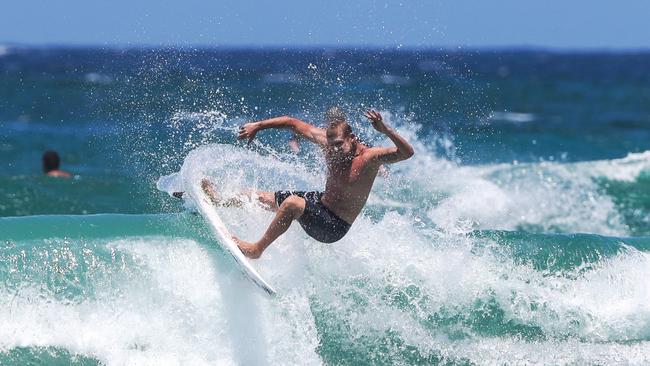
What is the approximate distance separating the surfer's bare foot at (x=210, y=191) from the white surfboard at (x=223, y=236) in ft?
0.15

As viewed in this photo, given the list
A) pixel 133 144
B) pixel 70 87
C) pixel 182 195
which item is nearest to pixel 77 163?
pixel 133 144

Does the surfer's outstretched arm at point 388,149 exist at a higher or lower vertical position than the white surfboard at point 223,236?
higher

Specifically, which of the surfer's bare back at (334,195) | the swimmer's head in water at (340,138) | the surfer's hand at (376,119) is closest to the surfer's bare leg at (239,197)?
the surfer's bare back at (334,195)

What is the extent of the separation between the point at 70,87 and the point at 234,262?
143ft

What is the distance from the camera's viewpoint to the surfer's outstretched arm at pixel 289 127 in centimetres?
782

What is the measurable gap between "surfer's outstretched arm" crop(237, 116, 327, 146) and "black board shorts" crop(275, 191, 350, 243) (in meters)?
0.48

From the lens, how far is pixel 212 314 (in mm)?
7727

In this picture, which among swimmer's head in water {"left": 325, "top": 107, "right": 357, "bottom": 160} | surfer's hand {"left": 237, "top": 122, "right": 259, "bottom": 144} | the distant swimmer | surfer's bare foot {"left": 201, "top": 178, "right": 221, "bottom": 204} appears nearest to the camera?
swimmer's head in water {"left": 325, "top": 107, "right": 357, "bottom": 160}

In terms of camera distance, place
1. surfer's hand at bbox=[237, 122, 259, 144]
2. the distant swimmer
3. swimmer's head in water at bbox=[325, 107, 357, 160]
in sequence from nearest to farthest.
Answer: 1. swimmer's head in water at bbox=[325, 107, 357, 160]
2. surfer's hand at bbox=[237, 122, 259, 144]
3. the distant swimmer

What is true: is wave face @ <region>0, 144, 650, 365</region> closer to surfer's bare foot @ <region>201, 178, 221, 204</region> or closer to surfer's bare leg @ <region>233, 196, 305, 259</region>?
surfer's bare foot @ <region>201, 178, 221, 204</region>

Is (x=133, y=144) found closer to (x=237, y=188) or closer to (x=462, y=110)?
(x=237, y=188)

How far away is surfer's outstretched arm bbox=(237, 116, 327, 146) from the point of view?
25.7 feet

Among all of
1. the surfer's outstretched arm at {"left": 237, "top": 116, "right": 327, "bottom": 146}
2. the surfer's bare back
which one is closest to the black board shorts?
the surfer's bare back

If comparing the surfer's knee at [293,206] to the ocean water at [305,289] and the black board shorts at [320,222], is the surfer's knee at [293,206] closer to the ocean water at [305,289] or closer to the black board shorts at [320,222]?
the black board shorts at [320,222]
